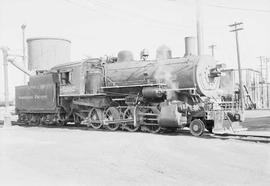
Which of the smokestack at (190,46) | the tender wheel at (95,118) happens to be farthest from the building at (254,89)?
the tender wheel at (95,118)

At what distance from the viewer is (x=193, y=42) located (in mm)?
14445

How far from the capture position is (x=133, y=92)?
1493cm

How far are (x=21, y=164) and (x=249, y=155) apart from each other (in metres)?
5.27

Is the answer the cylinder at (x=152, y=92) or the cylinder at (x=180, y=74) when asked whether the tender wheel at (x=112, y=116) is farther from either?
the cylinder at (x=152, y=92)

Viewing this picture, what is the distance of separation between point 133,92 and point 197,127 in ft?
11.0

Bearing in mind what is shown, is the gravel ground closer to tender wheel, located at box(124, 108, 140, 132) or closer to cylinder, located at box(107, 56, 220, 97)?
cylinder, located at box(107, 56, 220, 97)

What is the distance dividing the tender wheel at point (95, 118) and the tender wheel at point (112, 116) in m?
0.39

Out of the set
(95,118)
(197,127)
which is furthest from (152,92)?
(95,118)

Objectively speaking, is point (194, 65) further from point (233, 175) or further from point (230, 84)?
point (233, 175)

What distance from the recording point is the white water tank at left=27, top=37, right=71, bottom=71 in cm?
2681

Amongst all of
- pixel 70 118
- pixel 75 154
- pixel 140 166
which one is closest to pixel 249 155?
pixel 140 166

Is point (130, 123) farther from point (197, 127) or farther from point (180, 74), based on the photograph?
point (197, 127)

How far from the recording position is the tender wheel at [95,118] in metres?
15.9

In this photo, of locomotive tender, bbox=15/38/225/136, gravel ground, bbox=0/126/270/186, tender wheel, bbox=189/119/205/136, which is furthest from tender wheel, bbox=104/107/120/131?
gravel ground, bbox=0/126/270/186
